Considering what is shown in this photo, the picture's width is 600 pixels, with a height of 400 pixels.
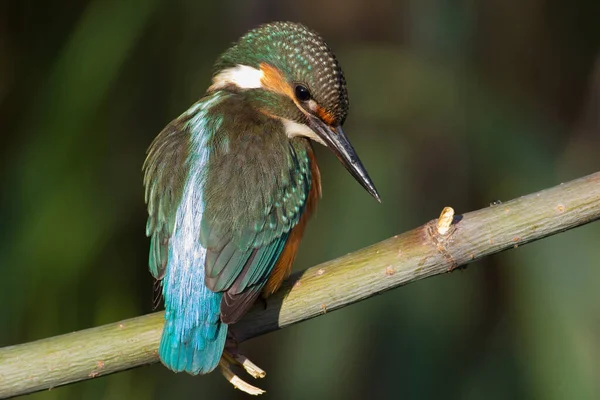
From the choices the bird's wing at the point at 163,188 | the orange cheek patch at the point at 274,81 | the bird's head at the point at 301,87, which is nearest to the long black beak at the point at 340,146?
the bird's head at the point at 301,87

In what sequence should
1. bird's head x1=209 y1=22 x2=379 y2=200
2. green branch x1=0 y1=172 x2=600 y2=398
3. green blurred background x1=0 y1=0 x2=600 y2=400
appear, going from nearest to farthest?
green branch x1=0 y1=172 x2=600 y2=398
bird's head x1=209 y1=22 x2=379 y2=200
green blurred background x1=0 y1=0 x2=600 y2=400

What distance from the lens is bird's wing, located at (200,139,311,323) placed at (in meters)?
2.04

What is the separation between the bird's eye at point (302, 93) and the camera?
237 cm

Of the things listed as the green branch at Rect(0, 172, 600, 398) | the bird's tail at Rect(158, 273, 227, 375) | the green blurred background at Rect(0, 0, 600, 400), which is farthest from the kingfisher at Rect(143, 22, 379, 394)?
the green blurred background at Rect(0, 0, 600, 400)

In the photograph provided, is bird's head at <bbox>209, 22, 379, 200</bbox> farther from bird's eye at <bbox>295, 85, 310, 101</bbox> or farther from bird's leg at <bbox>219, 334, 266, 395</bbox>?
bird's leg at <bbox>219, 334, 266, 395</bbox>

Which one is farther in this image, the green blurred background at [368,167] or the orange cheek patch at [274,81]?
the green blurred background at [368,167]

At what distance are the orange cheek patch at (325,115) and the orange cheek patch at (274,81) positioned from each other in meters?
0.10

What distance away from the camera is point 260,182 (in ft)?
7.22

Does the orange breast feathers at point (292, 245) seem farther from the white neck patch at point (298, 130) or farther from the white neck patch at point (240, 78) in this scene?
the white neck patch at point (240, 78)

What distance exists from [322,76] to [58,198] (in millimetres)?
1027

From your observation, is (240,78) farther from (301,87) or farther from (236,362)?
(236,362)

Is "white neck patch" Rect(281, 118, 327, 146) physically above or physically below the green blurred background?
above

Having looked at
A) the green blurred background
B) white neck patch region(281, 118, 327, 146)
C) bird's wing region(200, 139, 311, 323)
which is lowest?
the green blurred background

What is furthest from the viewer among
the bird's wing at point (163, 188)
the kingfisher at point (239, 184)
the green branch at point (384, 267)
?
the bird's wing at point (163, 188)
